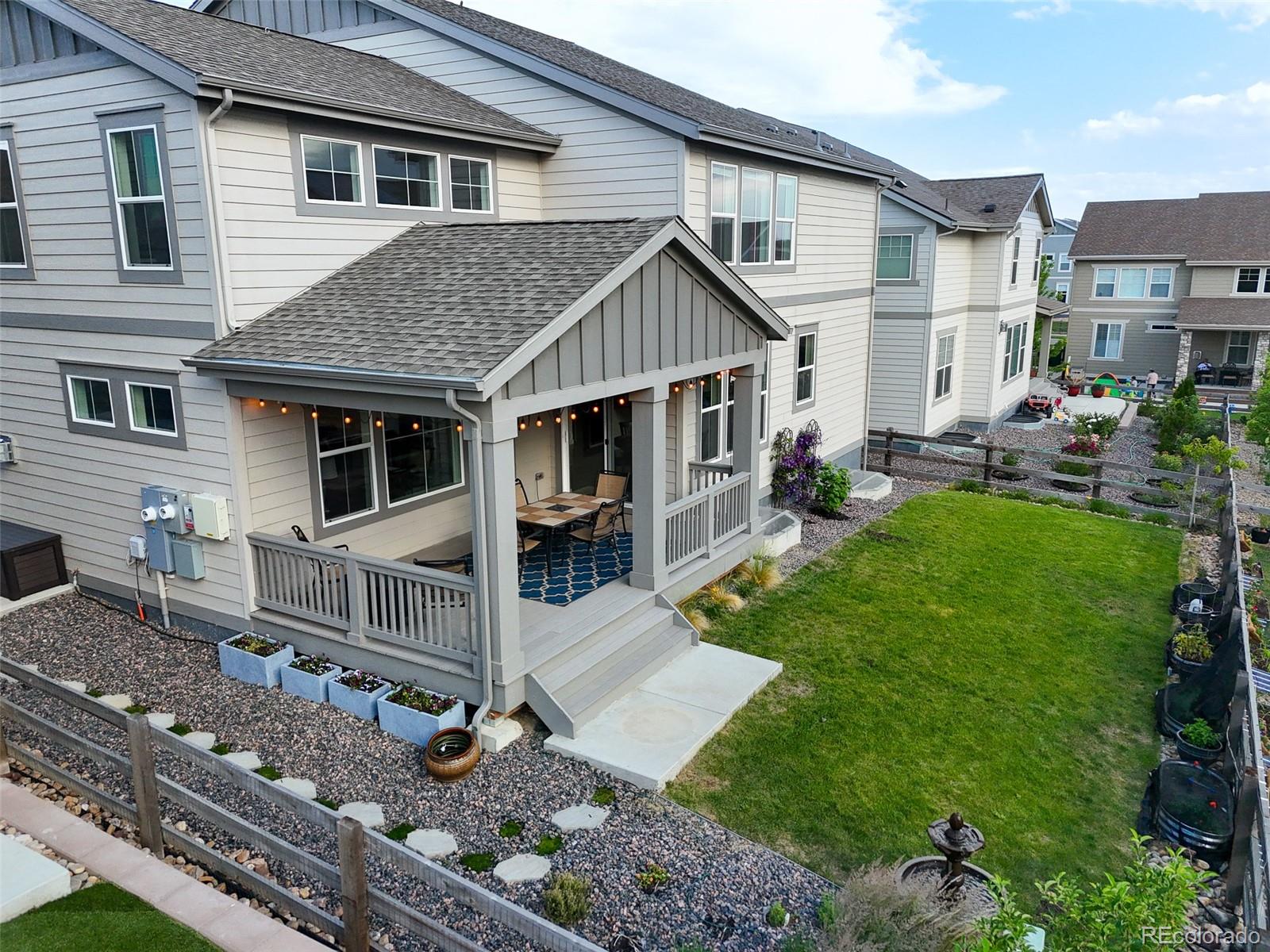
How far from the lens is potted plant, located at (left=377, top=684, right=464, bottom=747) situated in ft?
24.3

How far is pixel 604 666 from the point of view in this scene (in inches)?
334

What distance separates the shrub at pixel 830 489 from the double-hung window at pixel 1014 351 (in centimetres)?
1257

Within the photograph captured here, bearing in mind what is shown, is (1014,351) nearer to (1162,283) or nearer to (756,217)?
(1162,283)

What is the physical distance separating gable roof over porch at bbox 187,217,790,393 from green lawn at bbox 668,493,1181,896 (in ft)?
12.7

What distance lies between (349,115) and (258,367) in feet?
10.2

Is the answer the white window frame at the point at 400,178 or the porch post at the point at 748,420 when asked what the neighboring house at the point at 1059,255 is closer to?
the porch post at the point at 748,420

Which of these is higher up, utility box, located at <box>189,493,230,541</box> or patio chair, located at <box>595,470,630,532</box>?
utility box, located at <box>189,493,230,541</box>

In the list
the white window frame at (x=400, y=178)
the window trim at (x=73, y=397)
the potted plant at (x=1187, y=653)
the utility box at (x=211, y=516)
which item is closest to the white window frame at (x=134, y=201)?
the window trim at (x=73, y=397)

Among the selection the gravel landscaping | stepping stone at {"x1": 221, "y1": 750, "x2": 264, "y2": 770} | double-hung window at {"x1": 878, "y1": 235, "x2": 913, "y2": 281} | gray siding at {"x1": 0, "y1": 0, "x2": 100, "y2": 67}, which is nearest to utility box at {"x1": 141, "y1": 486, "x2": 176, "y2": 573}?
the gravel landscaping

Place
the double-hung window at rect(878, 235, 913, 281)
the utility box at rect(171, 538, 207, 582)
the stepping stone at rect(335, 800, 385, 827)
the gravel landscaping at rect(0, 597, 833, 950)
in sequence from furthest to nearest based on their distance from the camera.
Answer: the double-hung window at rect(878, 235, 913, 281) → the utility box at rect(171, 538, 207, 582) → the stepping stone at rect(335, 800, 385, 827) → the gravel landscaping at rect(0, 597, 833, 950)

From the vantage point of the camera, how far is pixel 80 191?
8852mm

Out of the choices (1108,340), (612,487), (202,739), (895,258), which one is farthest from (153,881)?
(1108,340)

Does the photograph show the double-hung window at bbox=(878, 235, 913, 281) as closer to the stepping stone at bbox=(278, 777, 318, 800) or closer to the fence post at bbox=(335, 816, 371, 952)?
the stepping stone at bbox=(278, 777, 318, 800)

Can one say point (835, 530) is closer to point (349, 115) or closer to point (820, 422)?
point (820, 422)
